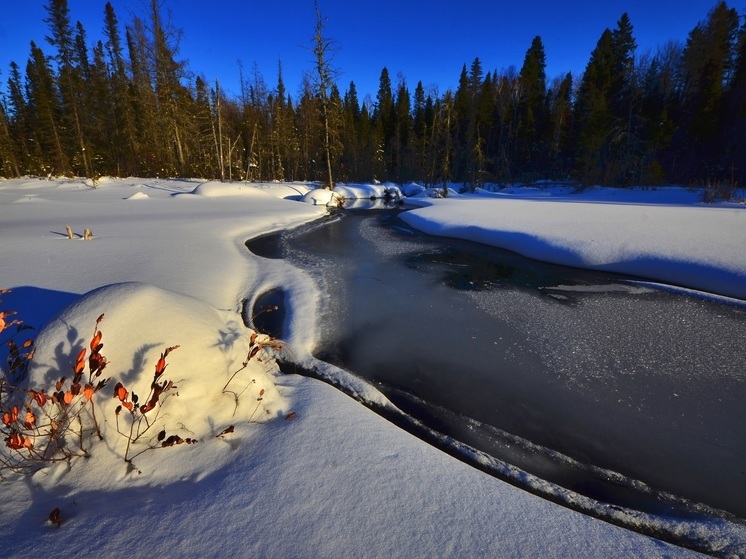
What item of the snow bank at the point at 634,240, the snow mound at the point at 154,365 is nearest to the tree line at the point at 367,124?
the snow bank at the point at 634,240

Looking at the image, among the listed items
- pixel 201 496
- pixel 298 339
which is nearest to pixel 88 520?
pixel 201 496

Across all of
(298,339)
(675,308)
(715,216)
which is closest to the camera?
(298,339)

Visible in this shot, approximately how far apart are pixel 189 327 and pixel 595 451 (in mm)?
3519

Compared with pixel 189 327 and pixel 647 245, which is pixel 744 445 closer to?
pixel 189 327

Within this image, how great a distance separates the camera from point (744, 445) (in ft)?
8.98

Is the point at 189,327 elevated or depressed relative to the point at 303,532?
elevated

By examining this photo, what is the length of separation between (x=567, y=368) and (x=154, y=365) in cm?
413

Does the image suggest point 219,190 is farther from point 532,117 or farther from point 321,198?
point 532,117

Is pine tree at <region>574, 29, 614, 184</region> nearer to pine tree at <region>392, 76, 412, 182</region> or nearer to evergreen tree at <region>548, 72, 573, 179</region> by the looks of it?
evergreen tree at <region>548, 72, 573, 179</region>

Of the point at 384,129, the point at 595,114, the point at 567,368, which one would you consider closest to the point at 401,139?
the point at 384,129

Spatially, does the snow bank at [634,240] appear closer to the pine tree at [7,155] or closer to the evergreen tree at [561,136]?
the evergreen tree at [561,136]

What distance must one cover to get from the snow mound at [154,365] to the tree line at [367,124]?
2064 centimetres

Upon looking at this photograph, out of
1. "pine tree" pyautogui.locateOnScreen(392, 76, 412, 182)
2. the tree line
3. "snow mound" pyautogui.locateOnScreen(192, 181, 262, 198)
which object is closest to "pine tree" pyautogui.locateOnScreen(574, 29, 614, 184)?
the tree line

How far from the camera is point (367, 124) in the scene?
40.4 metres
